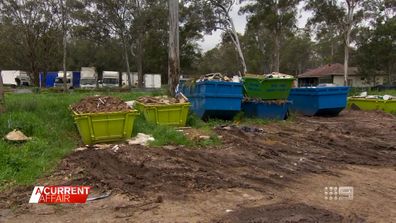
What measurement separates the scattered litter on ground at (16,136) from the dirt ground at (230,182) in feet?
4.04

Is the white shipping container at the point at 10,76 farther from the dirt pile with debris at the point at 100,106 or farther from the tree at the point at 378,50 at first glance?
the dirt pile with debris at the point at 100,106

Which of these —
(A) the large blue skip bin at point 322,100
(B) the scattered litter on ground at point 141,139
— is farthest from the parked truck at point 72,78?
(B) the scattered litter on ground at point 141,139

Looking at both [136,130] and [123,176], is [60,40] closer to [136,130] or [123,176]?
[136,130]

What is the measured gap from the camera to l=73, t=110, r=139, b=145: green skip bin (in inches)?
349

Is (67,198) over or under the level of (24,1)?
under

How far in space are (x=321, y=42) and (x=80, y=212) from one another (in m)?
76.8

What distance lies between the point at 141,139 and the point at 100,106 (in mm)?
1156

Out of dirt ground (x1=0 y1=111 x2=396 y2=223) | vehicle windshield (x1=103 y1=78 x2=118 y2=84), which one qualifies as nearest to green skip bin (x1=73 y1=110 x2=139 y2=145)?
dirt ground (x1=0 y1=111 x2=396 y2=223)

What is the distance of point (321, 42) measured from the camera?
77250 millimetres

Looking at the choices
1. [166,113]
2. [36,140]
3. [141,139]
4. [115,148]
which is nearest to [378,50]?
[166,113]

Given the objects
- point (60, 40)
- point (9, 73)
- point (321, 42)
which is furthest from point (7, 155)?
point (321, 42)

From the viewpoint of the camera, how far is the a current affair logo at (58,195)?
556 centimetres

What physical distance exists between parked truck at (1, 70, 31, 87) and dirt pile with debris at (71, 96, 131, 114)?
58.7m

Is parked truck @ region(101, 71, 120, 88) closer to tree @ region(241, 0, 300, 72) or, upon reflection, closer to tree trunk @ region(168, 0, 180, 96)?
tree @ region(241, 0, 300, 72)
